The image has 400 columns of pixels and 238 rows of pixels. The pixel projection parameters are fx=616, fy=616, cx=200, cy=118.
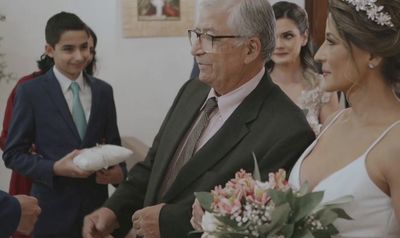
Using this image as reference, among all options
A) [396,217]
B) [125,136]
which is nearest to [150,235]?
[396,217]

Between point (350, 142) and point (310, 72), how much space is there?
159 centimetres

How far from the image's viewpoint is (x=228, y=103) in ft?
Result: 7.04

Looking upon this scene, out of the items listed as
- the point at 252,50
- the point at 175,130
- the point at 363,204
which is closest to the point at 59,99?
the point at 175,130

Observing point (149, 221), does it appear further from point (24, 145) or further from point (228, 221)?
point (24, 145)

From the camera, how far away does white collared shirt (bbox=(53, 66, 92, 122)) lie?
9.32 feet

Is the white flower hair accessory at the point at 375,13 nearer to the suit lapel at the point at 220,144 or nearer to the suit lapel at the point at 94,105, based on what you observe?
the suit lapel at the point at 220,144

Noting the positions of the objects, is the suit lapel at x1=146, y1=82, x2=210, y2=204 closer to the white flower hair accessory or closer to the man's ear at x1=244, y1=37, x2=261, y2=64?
the man's ear at x1=244, y1=37, x2=261, y2=64

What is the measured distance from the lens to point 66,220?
2754 millimetres

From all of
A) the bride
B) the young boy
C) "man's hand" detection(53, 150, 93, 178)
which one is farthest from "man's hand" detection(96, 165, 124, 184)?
the bride

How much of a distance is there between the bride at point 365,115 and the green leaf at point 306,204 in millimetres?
187

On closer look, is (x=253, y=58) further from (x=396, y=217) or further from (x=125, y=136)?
(x=125, y=136)

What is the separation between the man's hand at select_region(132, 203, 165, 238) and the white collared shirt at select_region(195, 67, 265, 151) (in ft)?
0.87

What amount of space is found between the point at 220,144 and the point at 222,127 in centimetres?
7

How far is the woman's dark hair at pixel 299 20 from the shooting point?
10.9ft
